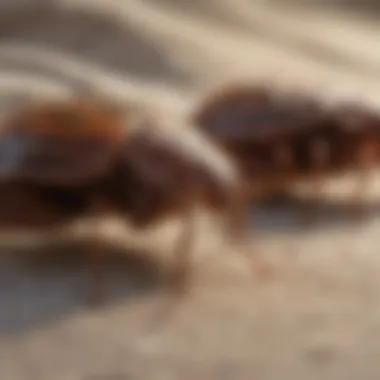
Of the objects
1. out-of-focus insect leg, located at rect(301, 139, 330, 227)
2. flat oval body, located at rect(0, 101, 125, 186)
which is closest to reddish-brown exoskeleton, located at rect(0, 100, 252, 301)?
flat oval body, located at rect(0, 101, 125, 186)

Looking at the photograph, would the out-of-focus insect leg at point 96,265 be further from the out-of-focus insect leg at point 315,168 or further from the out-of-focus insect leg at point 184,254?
the out-of-focus insect leg at point 315,168

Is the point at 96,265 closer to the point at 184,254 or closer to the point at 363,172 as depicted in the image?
the point at 184,254

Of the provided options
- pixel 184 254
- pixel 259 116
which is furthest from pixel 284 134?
pixel 184 254

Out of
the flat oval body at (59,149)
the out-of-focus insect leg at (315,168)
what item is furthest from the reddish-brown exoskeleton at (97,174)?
the out-of-focus insect leg at (315,168)

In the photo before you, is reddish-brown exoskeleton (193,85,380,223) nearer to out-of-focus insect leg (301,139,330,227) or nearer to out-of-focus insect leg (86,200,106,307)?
out-of-focus insect leg (301,139,330,227)

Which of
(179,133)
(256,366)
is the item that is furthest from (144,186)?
(256,366)
